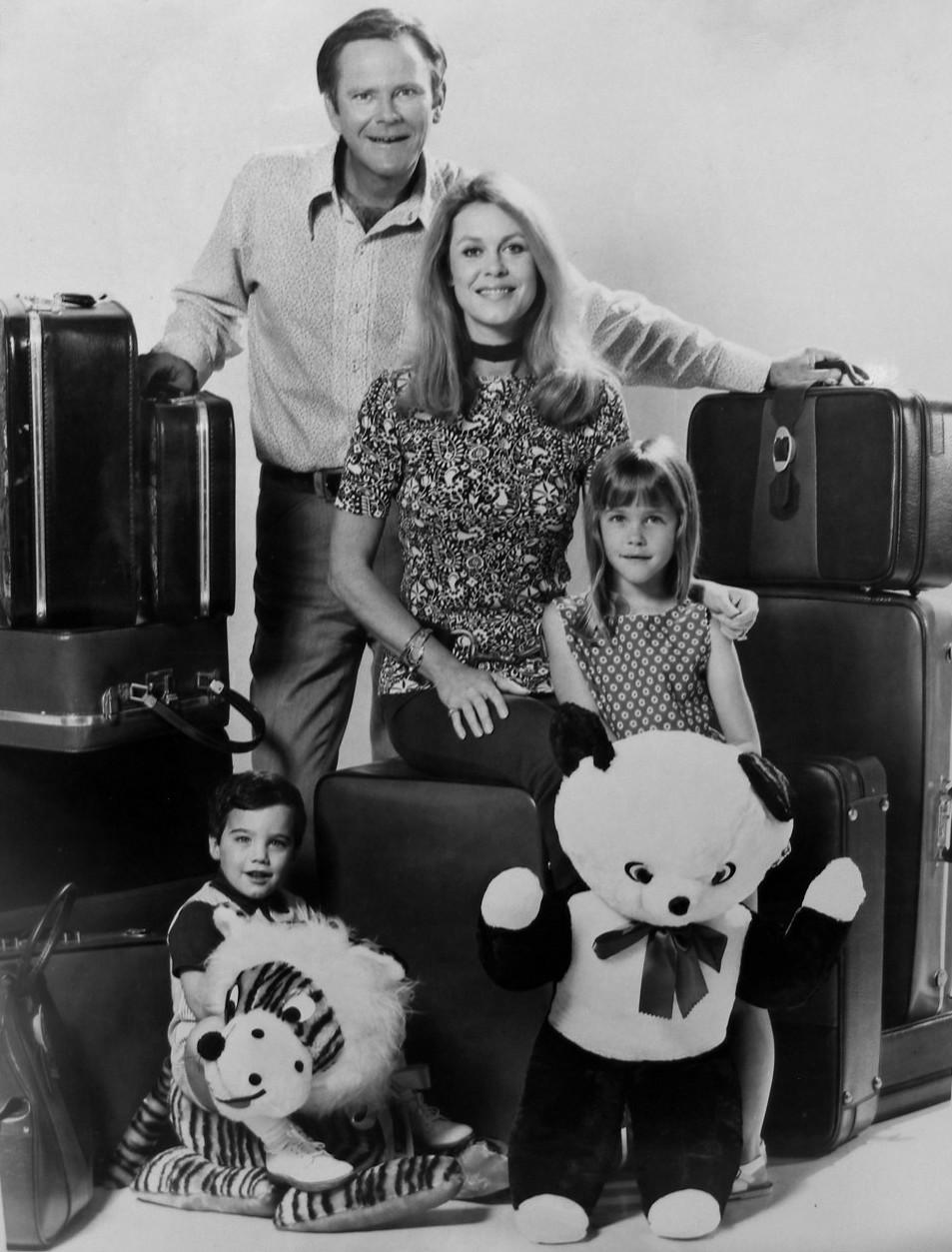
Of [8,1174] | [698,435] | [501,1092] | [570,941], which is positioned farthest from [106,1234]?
[698,435]

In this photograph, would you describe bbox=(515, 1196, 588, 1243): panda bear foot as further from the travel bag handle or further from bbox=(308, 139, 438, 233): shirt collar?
bbox=(308, 139, 438, 233): shirt collar

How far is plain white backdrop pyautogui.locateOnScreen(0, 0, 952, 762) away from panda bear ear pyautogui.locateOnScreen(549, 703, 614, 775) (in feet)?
1.81

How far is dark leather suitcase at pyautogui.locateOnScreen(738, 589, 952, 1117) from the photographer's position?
1983 mm

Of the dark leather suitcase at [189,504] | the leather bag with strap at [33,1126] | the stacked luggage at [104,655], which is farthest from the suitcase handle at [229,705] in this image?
the leather bag with strap at [33,1126]

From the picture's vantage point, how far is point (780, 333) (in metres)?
2.13

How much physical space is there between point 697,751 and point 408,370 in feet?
1.99

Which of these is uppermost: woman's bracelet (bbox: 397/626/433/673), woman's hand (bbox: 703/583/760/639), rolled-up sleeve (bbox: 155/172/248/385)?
rolled-up sleeve (bbox: 155/172/248/385)

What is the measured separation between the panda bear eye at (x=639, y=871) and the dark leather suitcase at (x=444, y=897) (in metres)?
0.16

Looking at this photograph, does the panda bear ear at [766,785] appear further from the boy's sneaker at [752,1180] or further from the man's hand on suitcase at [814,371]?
the man's hand on suitcase at [814,371]

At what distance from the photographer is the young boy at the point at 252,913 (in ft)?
5.62

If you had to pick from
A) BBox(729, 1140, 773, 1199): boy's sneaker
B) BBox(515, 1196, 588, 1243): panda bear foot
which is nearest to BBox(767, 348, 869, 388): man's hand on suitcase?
BBox(729, 1140, 773, 1199): boy's sneaker

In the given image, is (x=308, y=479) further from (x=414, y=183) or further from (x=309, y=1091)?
(x=309, y=1091)

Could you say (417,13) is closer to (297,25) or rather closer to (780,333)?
(297,25)

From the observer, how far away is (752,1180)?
177cm
